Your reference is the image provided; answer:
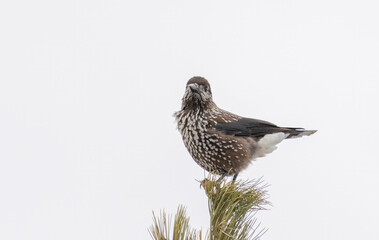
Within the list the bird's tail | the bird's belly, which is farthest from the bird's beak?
the bird's tail

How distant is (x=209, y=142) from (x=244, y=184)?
7.65ft

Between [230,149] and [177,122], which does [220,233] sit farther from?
[177,122]

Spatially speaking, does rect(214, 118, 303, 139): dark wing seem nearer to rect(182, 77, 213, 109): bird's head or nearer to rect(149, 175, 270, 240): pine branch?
rect(182, 77, 213, 109): bird's head

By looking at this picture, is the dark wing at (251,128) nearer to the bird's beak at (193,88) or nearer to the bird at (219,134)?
the bird at (219,134)

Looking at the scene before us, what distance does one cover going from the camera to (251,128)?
23.9ft

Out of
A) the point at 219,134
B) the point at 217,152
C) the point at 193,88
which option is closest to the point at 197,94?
the point at 193,88

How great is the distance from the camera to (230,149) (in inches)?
267

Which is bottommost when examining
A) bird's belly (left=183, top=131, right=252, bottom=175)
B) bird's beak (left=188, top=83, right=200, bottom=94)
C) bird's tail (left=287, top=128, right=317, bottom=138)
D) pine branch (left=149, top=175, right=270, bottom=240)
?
pine branch (left=149, top=175, right=270, bottom=240)

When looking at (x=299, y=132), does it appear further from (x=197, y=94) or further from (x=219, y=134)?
(x=197, y=94)

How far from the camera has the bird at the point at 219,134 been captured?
6.73m

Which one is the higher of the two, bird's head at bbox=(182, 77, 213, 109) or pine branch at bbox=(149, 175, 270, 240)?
bird's head at bbox=(182, 77, 213, 109)

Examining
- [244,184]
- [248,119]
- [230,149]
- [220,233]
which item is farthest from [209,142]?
[220,233]

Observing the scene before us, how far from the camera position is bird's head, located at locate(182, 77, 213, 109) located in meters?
6.93

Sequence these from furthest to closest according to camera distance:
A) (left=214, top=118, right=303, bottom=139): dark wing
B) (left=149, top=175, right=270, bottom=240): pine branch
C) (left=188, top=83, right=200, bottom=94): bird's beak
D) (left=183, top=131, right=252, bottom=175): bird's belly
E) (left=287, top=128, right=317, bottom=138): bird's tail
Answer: (left=287, top=128, right=317, bottom=138): bird's tail < (left=214, top=118, right=303, bottom=139): dark wing < (left=188, top=83, right=200, bottom=94): bird's beak < (left=183, top=131, right=252, bottom=175): bird's belly < (left=149, top=175, right=270, bottom=240): pine branch
